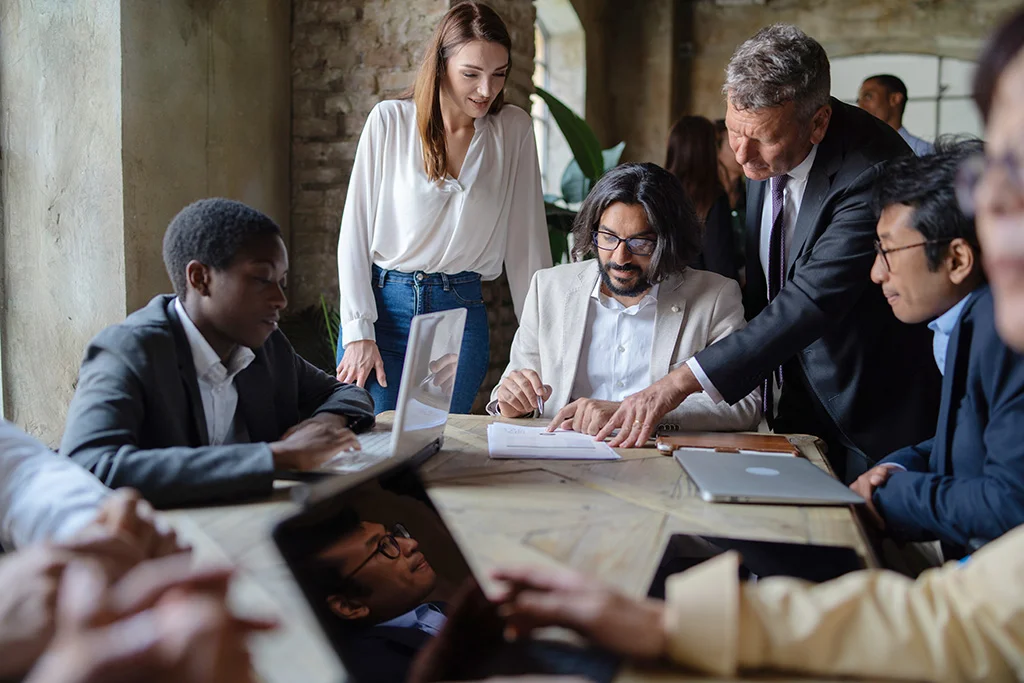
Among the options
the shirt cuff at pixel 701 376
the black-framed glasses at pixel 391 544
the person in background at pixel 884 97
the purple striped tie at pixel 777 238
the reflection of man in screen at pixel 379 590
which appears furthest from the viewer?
the person in background at pixel 884 97

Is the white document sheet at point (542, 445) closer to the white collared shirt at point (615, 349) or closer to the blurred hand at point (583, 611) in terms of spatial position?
the white collared shirt at point (615, 349)

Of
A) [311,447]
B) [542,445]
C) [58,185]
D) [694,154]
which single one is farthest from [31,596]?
[694,154]

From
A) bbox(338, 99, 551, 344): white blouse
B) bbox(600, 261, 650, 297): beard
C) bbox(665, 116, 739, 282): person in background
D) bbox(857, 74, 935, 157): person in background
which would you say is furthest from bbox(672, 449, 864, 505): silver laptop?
bbox(857, 74, 935, 157): person in background

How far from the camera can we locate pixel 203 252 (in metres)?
1.71

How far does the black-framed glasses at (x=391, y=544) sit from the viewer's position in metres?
1.50

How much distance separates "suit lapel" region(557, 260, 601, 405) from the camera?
8.39 ft

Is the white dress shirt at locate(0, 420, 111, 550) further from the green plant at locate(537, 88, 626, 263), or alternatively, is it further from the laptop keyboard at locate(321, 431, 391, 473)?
the green plant at locate(537, 88, 626, 263)

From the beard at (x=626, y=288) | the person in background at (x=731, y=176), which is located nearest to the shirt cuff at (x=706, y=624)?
the beard at (x=626, y=288)

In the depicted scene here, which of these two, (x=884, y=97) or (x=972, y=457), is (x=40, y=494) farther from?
(x=884, y=97)

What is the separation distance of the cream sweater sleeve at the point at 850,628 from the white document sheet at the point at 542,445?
904 mm

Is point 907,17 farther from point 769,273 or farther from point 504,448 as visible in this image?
point 504,448

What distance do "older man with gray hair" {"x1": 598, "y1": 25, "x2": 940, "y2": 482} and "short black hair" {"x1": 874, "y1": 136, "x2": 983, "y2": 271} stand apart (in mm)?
419

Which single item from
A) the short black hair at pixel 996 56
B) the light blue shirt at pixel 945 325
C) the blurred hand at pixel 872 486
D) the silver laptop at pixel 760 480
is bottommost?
the blurred hand at pixel 872 486

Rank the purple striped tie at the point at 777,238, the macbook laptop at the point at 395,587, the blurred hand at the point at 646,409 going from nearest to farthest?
the macbook laptop at the point at 395,587
the blurred hand at the point at 646,409
the purple striped tie at the point at 777,238
